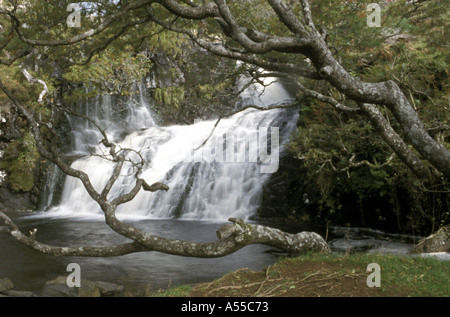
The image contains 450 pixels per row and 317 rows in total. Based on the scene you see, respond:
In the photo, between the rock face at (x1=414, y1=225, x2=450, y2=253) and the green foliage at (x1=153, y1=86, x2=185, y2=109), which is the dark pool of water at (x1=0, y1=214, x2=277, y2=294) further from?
the green foliage at (x1=153, y1=86, x2=185, y2=109)

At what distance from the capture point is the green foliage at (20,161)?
18578 millimetres

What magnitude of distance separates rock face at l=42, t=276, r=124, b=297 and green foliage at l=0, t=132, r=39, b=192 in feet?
43.5

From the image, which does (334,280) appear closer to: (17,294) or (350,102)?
(17,294)

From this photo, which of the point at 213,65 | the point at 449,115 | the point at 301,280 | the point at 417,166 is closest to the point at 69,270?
the point at 301,280

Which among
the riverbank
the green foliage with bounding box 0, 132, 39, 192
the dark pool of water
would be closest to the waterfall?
the green foliage with bounding box 0, 132, 39, 192

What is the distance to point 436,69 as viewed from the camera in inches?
483

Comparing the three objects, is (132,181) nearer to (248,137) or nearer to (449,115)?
(248,137)

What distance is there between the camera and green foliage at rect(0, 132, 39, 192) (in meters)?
18.6

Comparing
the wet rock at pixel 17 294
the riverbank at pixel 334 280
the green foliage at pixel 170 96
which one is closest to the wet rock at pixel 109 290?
the wet rock at pixel 17 294

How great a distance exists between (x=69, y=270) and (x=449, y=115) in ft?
35.7

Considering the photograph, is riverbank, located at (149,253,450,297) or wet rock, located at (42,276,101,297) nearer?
riverbank, located at (149,253,450,297)

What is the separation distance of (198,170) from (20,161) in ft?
29.3

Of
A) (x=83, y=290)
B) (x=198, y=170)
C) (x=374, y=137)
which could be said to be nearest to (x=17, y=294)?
(x=83, y=290)

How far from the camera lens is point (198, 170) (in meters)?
17.9
